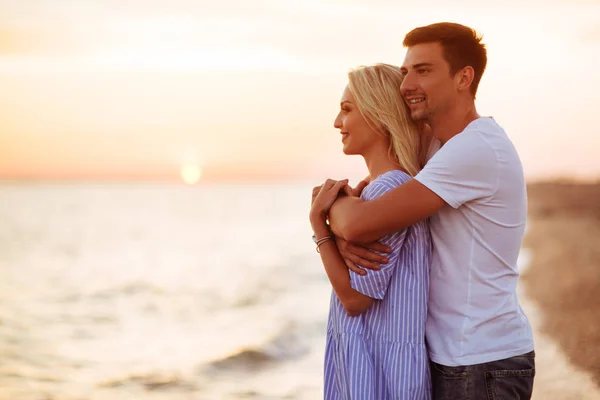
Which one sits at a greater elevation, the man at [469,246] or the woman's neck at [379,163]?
the woman's neck at [379,163]

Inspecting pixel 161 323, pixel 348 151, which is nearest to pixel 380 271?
pixel 348 151

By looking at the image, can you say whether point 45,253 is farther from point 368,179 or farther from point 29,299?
point 368,179

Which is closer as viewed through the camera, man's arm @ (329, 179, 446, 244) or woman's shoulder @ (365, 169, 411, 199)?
man's arm @ (329, 179, 446, 244)

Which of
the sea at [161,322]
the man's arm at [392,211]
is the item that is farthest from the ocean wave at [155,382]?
the man's arm at [392,211]

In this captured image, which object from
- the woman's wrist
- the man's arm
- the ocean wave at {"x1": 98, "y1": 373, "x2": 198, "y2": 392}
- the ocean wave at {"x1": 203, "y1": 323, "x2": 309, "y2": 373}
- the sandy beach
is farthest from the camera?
the ocean wave at {"x1": 203, "y1": 323, "x2": 309, "y2": 373}

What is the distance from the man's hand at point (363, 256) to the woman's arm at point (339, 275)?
41mm

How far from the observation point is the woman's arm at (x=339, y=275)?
270 cm

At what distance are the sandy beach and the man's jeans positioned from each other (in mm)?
4333

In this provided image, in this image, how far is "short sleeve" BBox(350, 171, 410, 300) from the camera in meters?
2.65

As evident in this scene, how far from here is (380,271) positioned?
266cm

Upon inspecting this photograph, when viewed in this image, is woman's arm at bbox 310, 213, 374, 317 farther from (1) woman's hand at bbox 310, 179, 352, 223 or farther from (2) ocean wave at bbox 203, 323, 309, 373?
(2) ocean wave at bbox 203, 323, 309, 373

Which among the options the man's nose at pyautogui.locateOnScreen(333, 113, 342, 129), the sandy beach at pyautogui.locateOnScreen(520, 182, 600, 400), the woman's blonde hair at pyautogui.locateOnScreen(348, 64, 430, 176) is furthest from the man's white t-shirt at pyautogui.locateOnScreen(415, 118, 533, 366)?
the sandy beach at pyautogui.locateOnScreen(520, 182, 600, 400)

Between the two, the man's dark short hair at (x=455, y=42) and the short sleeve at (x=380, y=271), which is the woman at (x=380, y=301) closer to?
the short sleeve at (x=380, y=271)

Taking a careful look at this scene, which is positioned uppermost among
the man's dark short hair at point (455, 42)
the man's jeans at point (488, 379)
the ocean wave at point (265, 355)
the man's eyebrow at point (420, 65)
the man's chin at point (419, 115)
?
the ocean wave at point (265, 355)
